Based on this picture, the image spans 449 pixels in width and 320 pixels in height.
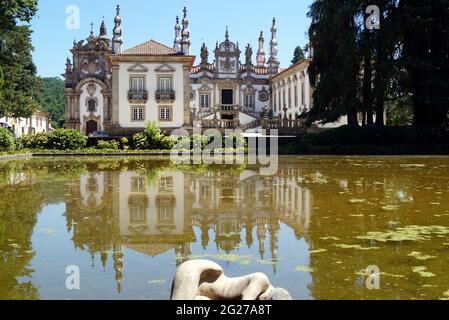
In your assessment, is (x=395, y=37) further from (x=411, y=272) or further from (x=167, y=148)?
(x=411, y=272)

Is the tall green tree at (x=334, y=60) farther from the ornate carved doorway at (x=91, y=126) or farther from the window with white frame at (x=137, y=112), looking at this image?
the ornate carved doorway at (x=91, y=126)

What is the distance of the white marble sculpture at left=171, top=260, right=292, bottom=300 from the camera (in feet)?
10.3

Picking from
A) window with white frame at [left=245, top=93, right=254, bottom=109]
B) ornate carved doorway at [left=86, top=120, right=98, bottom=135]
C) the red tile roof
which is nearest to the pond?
the red tile roof

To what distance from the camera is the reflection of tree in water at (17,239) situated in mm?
3966

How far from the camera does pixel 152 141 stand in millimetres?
29266

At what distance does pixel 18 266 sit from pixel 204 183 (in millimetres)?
7195

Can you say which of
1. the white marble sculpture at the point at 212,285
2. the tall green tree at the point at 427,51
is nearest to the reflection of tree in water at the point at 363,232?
the white marble sculpture at the point at 212,285

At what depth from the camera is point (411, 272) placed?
14.4 feet

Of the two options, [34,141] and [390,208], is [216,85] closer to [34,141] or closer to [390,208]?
[34,141]

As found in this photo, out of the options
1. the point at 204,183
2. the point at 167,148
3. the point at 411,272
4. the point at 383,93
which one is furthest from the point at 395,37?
the point at 411,272

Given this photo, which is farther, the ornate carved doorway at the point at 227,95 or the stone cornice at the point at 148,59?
the ornate carved doorway at the point at 227,95

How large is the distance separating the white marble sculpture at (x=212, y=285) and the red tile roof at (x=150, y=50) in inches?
1344

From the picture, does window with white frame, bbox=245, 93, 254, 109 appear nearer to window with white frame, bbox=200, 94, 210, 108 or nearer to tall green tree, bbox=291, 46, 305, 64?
window with white frame, bbox=200, 94, 210, 108

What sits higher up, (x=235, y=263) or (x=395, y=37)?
(x=395, y=37)
